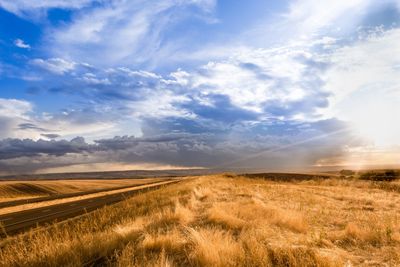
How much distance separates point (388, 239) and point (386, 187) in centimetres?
3461

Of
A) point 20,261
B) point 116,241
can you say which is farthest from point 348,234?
point 20,261

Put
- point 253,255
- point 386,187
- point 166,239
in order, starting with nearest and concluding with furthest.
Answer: point 253,255 → point 166,239 → point 386,187

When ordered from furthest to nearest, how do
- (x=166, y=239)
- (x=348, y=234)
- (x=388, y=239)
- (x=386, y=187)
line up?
(x=386, y=187) < (x=348, y=234) < (x=388, y=239) < (x=166, y=239)

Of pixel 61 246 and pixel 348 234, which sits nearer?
pixel 61 246

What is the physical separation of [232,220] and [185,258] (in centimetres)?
428

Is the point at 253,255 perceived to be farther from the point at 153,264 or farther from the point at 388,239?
the point at 388,239

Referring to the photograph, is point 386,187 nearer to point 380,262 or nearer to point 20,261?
point 380,262

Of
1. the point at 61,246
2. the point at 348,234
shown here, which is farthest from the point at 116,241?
the point at 348,234

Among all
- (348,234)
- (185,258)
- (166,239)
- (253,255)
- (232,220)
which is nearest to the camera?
(253,255)

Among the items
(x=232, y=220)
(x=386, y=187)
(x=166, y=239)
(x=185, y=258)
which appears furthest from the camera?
(x=386, y=187)

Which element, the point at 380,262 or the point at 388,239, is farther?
the point at 388,239

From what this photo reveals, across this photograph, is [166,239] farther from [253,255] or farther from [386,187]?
[386,187]

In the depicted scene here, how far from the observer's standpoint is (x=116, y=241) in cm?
912

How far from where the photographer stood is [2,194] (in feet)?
230
